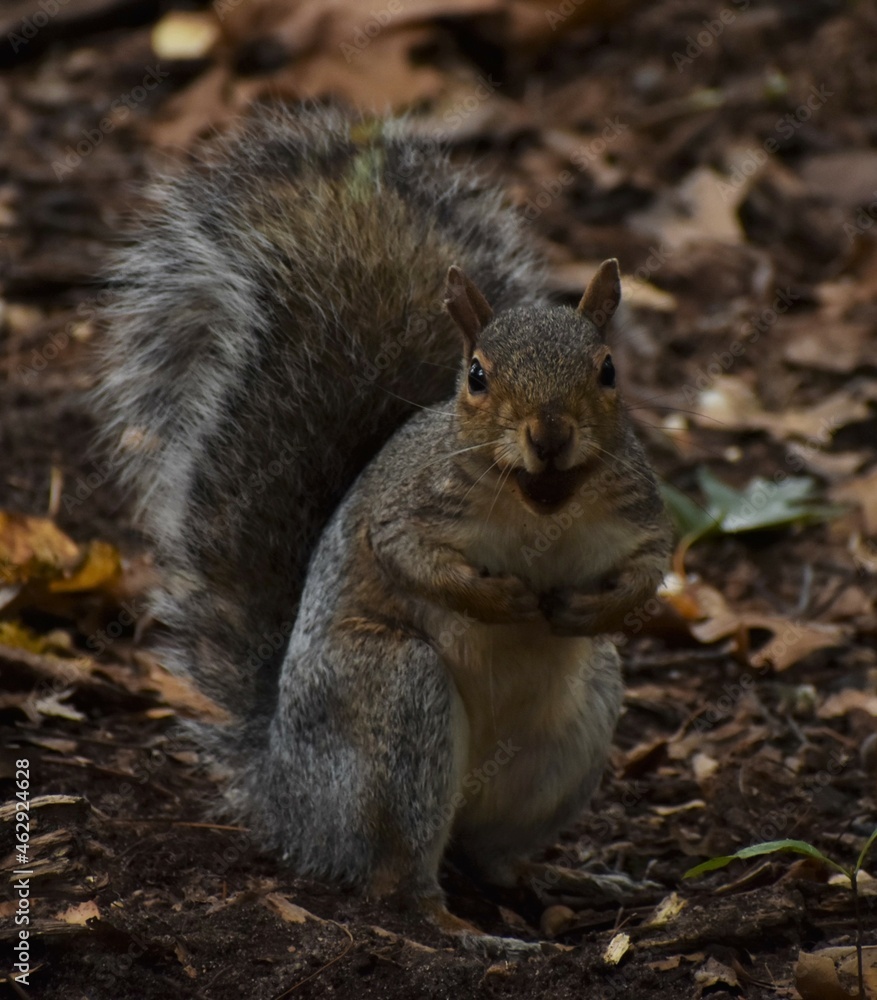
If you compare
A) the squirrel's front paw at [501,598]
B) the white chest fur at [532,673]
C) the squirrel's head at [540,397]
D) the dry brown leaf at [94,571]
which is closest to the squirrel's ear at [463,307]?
the squirrel's head at [540,397]

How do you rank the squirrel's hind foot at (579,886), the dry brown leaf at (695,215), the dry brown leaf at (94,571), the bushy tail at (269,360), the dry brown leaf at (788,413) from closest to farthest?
the squirrel's hind foot at (579,886) < the bushy tail at (269,360) < the dry brown leaf at (94,571) < the dry brown leaf at (788,413) < the dry brown leaf at (695,215)

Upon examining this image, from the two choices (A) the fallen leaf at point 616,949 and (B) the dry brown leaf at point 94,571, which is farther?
(B) the dry brown leaf at point 94,571

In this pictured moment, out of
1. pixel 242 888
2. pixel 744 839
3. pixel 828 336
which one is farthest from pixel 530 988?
pixel 828 336

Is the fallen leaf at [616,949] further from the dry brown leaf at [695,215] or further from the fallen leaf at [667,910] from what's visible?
the dry brown leaf at [695,215]

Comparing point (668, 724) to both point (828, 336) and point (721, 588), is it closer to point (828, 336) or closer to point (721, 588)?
point (721, 588)

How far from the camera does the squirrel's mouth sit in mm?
2686

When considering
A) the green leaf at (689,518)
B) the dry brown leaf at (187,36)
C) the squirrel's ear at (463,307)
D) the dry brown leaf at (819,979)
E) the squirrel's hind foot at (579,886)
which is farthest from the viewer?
the dry brown leaf at (187,36)

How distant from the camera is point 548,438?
256 cm

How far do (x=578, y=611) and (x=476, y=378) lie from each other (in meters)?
0.51

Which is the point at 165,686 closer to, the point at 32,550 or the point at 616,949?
the point at 32,550

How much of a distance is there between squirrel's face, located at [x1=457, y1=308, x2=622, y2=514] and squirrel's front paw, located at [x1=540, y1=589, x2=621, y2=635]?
9.9 inches

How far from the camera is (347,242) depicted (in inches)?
134

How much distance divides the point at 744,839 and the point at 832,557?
1594 mm

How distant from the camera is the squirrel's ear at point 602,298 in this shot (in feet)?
9.56
